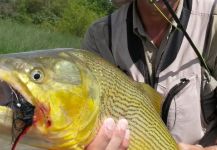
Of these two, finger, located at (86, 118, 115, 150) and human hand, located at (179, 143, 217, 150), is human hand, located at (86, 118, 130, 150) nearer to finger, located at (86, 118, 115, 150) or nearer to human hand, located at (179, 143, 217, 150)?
finger, located at (86, 118, 115, 150)

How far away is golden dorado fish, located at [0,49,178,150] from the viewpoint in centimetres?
250

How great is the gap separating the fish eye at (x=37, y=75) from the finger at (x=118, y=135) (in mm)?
481

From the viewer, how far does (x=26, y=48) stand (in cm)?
1703

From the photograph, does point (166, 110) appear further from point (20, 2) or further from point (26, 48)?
point (20, 2)

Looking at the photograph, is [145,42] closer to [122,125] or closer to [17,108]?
[122,125]

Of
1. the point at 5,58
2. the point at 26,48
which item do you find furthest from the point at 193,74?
the point at 26,48

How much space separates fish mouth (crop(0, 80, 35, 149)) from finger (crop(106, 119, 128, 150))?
0.48 meters

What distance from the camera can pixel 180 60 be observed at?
4.00 metres

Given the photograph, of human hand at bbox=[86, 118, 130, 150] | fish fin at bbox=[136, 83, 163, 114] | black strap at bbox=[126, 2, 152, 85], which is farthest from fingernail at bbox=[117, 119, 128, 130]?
black strap at bbox=[126, 2, 152, 85]

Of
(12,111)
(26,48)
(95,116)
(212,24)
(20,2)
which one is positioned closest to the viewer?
(12,111)

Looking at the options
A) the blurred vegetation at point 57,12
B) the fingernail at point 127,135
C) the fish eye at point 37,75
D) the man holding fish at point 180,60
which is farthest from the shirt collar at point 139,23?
the blurred vegetation at point 57,12

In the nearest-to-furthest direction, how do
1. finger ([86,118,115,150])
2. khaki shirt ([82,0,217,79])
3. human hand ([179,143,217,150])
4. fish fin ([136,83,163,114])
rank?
finger ([86,118,115,150]) < fish fin ([136,83,163,114]) < human hand ([179,143,217,150]) < khaki shirt ([82,0,217,79])

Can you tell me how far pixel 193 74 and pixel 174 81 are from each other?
14cm

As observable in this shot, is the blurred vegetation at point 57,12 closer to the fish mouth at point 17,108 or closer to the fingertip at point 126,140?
the fingertip at point 126,140
